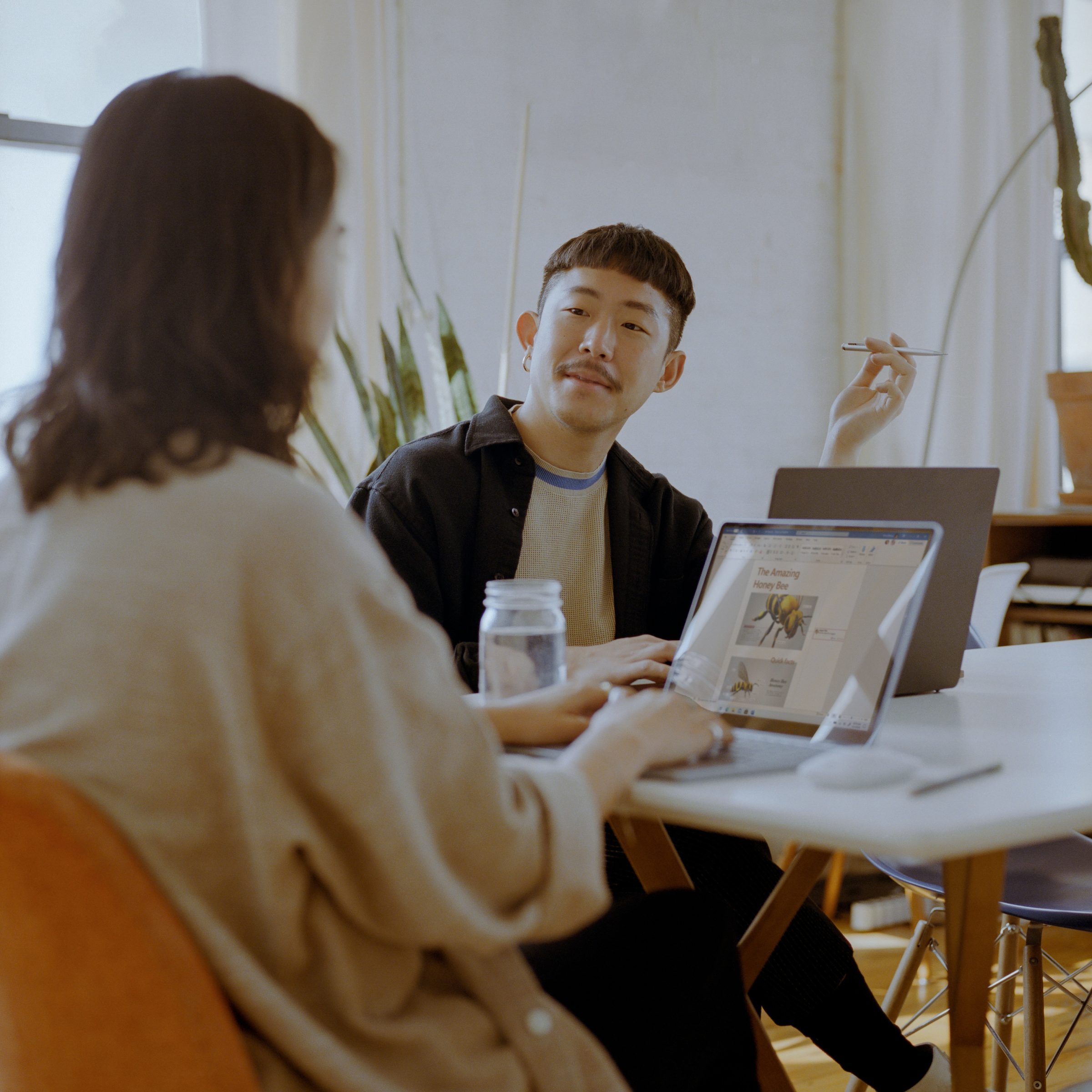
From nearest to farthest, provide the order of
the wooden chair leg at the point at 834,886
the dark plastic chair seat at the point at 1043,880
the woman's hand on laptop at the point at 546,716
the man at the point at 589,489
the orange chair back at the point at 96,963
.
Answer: the orange chair back at the point at 96,963 → the woman's hand on laptop at the point at 546,716 → the dark plastic chair seat at the point at 1043,880 → the man at the point at 589,489 → the wooden chair leg at the point at 834,886

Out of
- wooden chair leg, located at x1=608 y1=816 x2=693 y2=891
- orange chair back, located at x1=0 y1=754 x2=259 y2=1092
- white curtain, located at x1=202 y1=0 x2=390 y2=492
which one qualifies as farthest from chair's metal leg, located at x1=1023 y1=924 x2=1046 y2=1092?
white curtain, located at x1=202 y1=0 x2=390 y2=492

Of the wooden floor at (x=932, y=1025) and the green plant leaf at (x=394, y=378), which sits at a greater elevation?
the green plant leaf at (x=394, y=378)

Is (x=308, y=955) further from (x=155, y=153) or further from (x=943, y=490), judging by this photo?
(x=943, y=490)

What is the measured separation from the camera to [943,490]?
1323 mm

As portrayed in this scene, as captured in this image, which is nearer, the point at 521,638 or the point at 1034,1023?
the point at 521,638

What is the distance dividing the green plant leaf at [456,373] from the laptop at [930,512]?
3.52ft

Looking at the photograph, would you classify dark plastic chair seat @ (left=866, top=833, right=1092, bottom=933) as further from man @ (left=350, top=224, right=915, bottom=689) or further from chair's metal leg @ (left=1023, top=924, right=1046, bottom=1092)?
man @ (left=350, top=224, right=915, bottom=689)

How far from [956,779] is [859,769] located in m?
0.08

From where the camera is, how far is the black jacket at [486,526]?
1623 millimetres

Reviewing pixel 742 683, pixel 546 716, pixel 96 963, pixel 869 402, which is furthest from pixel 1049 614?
pixel 96 963

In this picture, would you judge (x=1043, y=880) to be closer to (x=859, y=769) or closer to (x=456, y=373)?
(x=859, y=769)

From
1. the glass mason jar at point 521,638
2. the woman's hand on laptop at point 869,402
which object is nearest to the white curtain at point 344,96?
the woman's hand on laptop at point 869,402

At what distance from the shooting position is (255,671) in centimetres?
68

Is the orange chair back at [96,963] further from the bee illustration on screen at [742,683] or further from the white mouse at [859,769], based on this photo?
the bee illustration on screen at [742,683]
